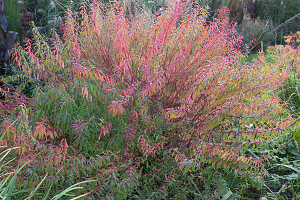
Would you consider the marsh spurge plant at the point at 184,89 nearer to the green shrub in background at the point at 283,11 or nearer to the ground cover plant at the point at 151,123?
the ground cover plant at the point at 151,123

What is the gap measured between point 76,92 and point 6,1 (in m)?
3.71

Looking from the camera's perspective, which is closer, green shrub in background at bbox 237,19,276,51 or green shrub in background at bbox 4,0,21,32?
green shrub in background at bbox 4,0,21,32

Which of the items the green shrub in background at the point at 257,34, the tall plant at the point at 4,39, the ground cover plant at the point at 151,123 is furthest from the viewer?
the green shrub in background at the point at 257,34

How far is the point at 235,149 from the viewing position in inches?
99.3

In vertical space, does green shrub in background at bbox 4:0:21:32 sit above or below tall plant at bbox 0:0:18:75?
above

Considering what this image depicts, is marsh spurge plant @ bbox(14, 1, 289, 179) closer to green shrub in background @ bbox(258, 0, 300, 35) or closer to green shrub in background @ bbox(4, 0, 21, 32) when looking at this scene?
green shrub in background @ bbox(4, 0, 21, 32)

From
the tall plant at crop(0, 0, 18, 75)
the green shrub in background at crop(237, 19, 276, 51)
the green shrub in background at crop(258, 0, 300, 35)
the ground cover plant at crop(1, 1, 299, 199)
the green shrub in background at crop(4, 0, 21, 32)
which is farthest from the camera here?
the green shrub in background at crop(258, 0, 300, 35)

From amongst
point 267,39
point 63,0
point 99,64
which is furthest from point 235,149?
point 267,39

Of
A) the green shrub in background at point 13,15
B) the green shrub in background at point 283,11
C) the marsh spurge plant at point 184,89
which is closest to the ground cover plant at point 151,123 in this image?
the marsh spurge plant at point 184,89

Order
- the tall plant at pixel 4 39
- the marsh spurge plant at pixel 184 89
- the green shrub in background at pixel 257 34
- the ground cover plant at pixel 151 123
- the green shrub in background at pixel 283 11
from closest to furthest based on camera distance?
the ground cover plant at pixel 151 123, the marsh spurge plant at pixel 184 89, the tall plant at pixel 4 39, the green shrub in background at pixel 257 34, the green shrub in background at pixel 283 11

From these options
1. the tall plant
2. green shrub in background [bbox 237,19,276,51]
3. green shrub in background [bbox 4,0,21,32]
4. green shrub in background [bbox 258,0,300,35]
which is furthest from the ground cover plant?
green shrub in background [bbox 258,0,300,35]

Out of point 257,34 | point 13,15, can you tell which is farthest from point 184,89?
point 257,34

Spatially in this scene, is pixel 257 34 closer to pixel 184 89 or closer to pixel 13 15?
pixel 13 15

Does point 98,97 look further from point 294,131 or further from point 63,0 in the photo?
point 63,0
